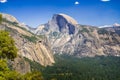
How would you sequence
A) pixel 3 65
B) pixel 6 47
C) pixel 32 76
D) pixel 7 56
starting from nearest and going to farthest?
pixel 3 65 < pixel 6 47 < pixel 7 56 < pixel 32 76

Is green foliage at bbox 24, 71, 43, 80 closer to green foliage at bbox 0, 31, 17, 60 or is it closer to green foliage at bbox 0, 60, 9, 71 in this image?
green foliage at bbox 0, 31, 17, 60

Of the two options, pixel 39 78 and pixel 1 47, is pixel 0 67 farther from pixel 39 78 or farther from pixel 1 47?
pixel 39 78

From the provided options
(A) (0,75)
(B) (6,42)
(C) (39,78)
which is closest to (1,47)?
(B) (6,42)

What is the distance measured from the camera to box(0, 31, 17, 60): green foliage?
98.5 feet

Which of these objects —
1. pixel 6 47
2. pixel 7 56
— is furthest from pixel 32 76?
pixel 6 47

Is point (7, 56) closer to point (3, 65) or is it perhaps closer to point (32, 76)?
point (3, 65)

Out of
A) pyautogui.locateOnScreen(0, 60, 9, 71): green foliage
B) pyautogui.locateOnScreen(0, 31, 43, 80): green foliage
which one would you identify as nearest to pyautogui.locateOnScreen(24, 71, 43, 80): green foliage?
pyautogui.locateOnScreen(0, 31, 43, 80): green foliage

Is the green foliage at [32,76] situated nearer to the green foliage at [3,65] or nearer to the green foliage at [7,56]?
the green foliage at [7,56]

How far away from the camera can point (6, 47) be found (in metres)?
30.0

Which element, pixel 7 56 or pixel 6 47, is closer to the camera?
pixel 6 47

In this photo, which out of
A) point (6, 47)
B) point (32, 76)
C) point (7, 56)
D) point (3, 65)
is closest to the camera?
point (3, 65)

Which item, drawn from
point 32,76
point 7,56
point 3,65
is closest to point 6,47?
point 7,56

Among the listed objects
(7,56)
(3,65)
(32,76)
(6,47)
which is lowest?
(32,76)

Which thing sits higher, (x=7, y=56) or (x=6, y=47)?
(x=6, y=47)
